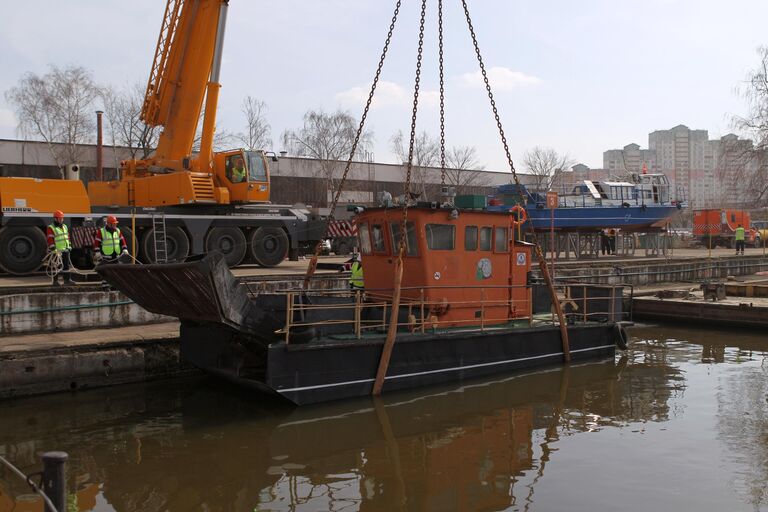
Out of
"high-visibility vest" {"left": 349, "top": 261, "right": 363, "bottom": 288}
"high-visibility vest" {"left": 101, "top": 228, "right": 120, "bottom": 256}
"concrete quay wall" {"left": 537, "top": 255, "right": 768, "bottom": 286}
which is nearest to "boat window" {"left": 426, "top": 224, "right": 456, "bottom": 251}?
"high-visibility vest" {"left": 349, "top": 261, "right": 363, "bottom": 288}

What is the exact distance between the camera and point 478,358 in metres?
11.0

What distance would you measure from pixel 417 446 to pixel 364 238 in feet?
13.9

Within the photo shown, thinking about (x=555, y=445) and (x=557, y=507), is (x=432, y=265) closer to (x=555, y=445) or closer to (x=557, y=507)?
(x=555, y=445)

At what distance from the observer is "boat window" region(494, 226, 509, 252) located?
1156 cm

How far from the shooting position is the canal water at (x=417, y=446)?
6.68 metres

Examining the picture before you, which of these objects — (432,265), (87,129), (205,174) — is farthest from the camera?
(87,129)

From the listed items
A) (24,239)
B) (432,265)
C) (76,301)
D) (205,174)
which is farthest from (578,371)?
(24,239)

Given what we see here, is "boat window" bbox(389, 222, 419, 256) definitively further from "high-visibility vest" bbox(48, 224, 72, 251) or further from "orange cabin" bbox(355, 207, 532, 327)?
"high-visibility vest" bbox(48, 224, 72, 251)

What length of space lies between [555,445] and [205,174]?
11.7 meters

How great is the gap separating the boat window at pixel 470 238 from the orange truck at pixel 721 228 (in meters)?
33.7

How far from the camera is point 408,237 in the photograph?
1069 centimetres

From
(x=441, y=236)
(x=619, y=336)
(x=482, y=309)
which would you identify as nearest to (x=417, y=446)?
(x=482, y=309)

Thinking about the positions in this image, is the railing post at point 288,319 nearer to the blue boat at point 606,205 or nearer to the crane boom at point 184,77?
the crane boom at point 184,77

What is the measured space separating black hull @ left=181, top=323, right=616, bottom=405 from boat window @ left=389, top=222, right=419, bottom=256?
1.38 m
